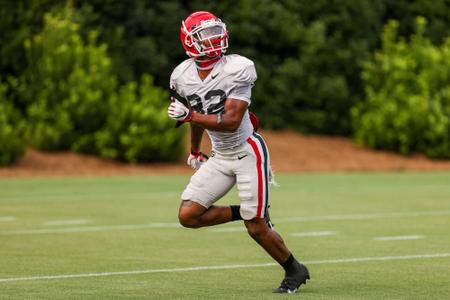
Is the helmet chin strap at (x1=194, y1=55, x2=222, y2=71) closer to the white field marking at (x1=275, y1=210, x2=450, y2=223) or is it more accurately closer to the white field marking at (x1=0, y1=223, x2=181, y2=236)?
the white field marking at (x1=0, y1=223, x2=181, y2=236)

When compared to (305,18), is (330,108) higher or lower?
lower

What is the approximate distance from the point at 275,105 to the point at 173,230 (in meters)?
16.8

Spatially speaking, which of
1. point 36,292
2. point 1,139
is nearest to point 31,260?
point 36,292

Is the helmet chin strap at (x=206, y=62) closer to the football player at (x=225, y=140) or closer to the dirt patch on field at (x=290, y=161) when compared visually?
the football player at (x=225, y=140)

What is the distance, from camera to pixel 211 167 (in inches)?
370

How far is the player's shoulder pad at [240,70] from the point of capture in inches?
353

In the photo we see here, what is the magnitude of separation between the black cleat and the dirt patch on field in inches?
595

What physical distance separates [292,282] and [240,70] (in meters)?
Answer: 1.66

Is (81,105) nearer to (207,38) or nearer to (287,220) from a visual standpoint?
(287,220)

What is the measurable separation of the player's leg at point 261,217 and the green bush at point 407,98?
2064 cm

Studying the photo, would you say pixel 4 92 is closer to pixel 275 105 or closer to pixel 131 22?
pixel 131 22

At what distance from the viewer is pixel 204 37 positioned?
909 centimetres

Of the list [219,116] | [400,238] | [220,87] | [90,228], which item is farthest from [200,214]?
[90,228]

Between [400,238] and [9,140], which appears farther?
[9,140]
